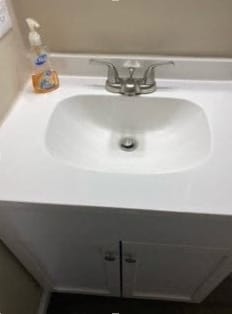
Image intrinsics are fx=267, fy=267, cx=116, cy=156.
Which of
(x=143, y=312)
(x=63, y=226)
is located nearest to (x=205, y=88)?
(x=63, y=226)

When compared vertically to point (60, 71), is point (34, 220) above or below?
below

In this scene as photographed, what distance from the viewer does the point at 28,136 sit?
2.30ft

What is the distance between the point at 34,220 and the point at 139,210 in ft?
0.84

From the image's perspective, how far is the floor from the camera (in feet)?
3.85

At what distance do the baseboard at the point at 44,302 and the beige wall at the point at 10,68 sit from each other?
82cm

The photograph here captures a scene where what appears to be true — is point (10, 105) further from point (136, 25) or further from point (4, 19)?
point (136, 25)

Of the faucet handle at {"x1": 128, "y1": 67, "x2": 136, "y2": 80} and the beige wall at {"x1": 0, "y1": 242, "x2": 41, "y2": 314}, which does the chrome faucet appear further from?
the beige wall at {"x1": 0, "y1": 242, "x2": 41, "y2": 314}

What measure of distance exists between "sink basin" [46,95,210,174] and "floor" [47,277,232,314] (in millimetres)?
755

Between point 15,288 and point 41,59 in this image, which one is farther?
point 15,288

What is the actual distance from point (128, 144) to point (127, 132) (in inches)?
2.5

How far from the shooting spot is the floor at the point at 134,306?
1.17m

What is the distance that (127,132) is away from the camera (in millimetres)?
902

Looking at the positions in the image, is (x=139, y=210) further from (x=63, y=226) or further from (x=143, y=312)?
(x=143, y=312)

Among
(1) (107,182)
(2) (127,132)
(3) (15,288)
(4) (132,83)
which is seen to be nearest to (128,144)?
(2) (127,132)
